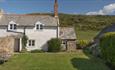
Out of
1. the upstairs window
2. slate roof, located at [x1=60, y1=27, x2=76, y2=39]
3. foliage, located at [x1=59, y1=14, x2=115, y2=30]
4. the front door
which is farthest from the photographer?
foliage, located at [x1=59, y1=14, x2=115, y2=30]

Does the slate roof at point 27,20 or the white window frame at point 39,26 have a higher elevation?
the slate roof at point 27,20

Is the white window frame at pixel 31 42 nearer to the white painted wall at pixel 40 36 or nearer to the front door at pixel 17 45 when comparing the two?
the white painted wall at pixel 40 36

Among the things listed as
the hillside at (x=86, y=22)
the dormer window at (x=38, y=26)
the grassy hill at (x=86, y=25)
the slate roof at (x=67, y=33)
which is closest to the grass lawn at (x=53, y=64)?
the dormer window at (x=38, y=26)

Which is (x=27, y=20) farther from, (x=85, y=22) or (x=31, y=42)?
(x=85, y=22)

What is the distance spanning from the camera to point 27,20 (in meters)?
49.0

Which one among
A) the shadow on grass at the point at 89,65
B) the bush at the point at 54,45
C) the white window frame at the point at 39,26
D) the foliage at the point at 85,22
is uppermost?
the foliage at the point at 85,22

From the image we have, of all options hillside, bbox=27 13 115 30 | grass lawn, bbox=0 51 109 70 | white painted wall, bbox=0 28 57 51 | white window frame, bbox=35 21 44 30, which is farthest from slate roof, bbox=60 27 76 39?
hillside, bbox=27 13 115 30

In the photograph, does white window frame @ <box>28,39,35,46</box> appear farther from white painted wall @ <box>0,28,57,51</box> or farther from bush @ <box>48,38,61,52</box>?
bush @ <box>48,38,61,52</box>

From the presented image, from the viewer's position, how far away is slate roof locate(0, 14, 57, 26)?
47.9 m

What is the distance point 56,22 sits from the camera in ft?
158

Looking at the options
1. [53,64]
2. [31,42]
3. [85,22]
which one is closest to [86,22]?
[85,22]

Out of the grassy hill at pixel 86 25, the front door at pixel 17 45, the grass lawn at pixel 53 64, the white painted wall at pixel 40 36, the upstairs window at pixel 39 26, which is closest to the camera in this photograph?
the grass lawn at pixel 53 64

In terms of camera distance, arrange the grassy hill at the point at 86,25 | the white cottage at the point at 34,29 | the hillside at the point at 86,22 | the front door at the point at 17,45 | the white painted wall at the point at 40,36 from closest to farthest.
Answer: the front door at the point at 17,45 < the white cottage at the point at 34,29 < the white painted wall at the point at 40,36 < the grassy hill at the point at 86,25 < the hillside at the point at 86,22

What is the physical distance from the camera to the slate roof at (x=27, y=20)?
47.9 metres
